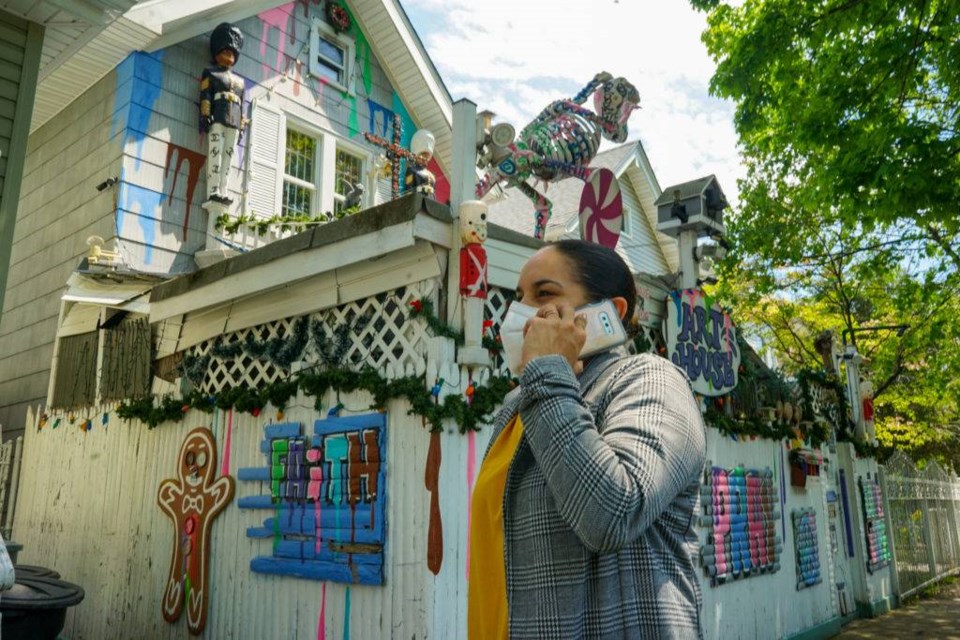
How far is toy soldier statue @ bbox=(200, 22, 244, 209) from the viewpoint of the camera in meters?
9.75

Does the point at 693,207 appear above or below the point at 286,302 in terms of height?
above

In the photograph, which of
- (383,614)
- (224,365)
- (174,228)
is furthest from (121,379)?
(383,614)

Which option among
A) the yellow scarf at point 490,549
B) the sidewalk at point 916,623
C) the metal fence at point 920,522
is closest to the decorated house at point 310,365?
the sidewalk at point 916,623

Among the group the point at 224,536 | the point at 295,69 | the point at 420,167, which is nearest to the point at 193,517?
the point at 224,536

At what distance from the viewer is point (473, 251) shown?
493 cm

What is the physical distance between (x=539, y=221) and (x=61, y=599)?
5.05 meters

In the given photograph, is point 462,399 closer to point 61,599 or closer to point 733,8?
point 61,599

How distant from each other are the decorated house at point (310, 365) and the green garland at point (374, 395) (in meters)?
0.02

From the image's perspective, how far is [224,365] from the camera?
6578 mm

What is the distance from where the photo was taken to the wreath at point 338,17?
39.5ft

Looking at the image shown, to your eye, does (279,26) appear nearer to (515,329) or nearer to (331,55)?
(331,55)

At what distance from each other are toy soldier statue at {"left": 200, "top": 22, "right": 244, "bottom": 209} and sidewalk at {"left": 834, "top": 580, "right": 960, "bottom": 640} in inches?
379

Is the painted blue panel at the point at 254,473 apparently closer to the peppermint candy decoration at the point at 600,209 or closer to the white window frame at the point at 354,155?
the peppermint candy decoration at the point at 600,209

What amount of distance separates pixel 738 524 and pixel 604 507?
6440mm
